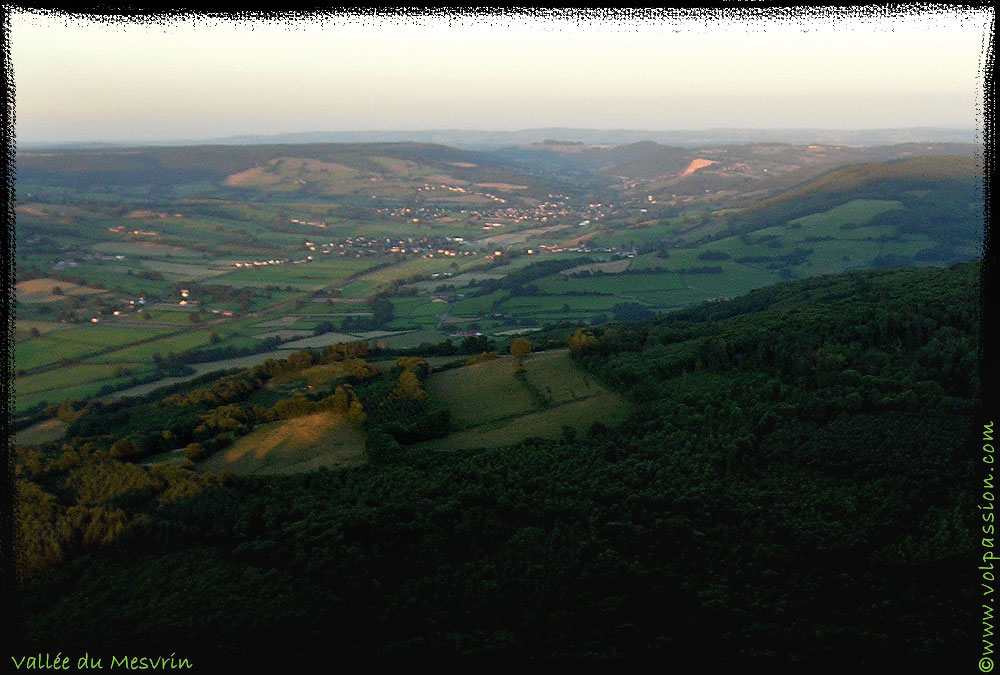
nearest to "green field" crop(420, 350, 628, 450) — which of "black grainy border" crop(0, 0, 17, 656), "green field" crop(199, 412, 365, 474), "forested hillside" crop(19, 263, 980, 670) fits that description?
"forested hillside" crop(19, 263, 980, 670)

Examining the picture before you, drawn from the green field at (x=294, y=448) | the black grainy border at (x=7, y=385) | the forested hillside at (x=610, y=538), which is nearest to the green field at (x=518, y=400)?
the forested hillside at (x=610, y=538)

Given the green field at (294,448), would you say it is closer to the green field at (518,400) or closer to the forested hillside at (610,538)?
the forested hillside at (610,538)

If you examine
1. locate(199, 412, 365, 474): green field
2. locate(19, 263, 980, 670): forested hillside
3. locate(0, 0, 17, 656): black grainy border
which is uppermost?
locate(0, 0, 17, 656): black grainy border

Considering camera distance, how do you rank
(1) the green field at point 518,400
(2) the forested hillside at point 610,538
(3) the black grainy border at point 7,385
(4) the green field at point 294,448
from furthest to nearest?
(1) the green field at point 518,400 < (4) the green field at point 294,448 < (2) the forested hillside at point 610,538 < (3) the black grainy border at point 7,385

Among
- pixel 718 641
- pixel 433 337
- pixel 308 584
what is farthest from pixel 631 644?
pixel 433 337

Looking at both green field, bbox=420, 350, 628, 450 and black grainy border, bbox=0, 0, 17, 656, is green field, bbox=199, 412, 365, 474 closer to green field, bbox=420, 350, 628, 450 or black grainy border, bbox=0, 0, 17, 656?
green field, bbox=420, 350, 628, 450

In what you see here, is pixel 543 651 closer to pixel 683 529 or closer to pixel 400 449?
pixel 683 529

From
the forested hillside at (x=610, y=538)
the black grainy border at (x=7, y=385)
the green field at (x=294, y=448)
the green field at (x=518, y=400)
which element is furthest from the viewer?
the green field at (x=518, y=400)

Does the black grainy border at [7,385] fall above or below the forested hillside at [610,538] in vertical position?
above

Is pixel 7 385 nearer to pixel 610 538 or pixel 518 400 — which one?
pixel 610 538
